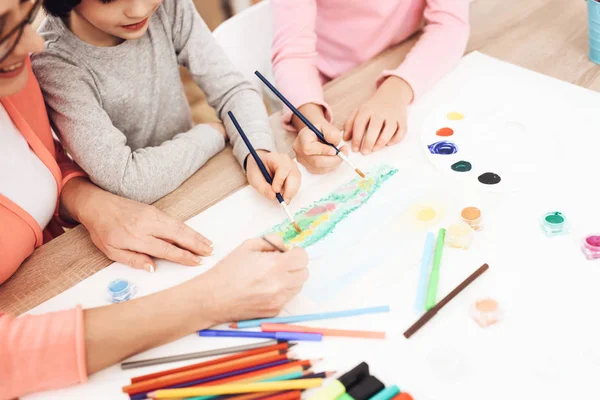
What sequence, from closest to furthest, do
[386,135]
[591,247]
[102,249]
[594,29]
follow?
[591,247]
[102,249]
[386,135]
[594,29]

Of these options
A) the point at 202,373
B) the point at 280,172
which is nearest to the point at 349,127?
the point at 280,172

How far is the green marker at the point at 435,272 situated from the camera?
0.61 metres

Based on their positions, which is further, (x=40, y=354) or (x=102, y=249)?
(x=102, y=249)

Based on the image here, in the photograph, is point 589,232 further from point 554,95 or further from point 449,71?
point 449,71

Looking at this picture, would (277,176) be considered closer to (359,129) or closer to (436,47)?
(359,129)

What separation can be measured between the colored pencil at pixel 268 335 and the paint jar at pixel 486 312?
0.17m

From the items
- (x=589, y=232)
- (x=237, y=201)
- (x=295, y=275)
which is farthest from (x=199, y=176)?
(x=589, y=232)

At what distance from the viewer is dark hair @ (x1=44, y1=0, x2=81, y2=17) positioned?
0.75 m

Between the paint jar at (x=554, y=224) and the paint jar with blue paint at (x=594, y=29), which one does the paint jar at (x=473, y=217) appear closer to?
the paint jar at (x=554, y=224)

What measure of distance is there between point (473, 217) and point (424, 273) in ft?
0.38

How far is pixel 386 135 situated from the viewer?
0.86 meters

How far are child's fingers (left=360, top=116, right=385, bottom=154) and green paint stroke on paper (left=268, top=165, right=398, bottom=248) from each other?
0.04m

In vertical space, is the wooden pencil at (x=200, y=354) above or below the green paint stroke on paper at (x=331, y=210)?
above

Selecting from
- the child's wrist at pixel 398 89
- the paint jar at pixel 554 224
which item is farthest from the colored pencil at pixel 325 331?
the child's wrist at pixel 398 89
